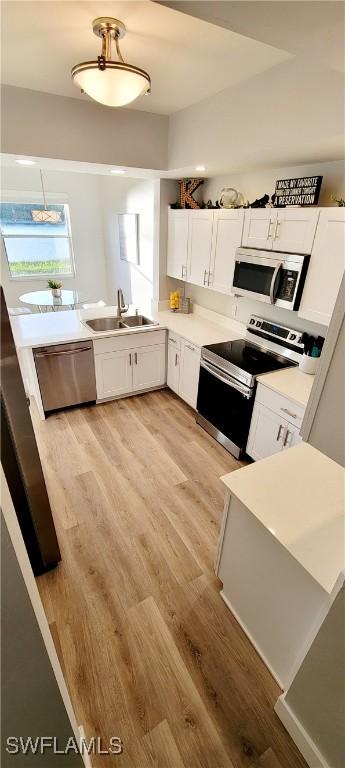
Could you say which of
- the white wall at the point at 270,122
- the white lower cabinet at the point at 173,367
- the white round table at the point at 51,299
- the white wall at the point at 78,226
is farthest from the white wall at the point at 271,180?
the white wall at the point at 78,226

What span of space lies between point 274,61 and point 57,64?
1.27 m

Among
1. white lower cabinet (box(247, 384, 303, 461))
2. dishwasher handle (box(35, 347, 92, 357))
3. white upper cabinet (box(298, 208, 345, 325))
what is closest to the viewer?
white upper cabinet (box(298, 208, 345, 325))

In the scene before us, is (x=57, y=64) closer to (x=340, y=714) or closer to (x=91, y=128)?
(x=91, y=128)

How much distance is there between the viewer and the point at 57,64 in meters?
1.90

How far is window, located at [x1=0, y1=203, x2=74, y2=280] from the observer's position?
5.59 meters

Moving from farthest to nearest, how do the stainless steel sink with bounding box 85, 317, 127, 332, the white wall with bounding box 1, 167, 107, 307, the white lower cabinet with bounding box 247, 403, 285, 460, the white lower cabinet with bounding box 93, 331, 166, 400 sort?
the white wall with bounding box 1, 167, 107, 307 < the stainless steel sink with bounding box 85, 317, 127, 332 < the white lower cabinet with bounding box 93, 331, 166, 400 < the white lower cabinet with bounding box 247, 403, 285, 460

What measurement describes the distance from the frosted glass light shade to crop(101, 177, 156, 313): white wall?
2650mm

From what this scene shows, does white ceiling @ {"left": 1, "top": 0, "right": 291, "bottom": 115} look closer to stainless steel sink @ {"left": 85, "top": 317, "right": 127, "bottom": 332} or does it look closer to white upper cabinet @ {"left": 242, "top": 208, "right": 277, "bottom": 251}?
white upper cabinet @ {"left": 242, "top": 208, "right": 277, "bottom": 251}

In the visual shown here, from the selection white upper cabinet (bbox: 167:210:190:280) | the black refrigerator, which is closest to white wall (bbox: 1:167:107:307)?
white upper cabinet (bbox: 167:210:190:280)

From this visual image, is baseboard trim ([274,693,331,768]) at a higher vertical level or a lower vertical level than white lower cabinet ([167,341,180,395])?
lower

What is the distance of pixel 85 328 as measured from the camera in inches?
133

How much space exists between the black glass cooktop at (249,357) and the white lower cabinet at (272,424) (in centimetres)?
23

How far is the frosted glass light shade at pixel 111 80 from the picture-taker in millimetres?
1382

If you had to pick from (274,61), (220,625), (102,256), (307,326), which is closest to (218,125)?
(274,61)
